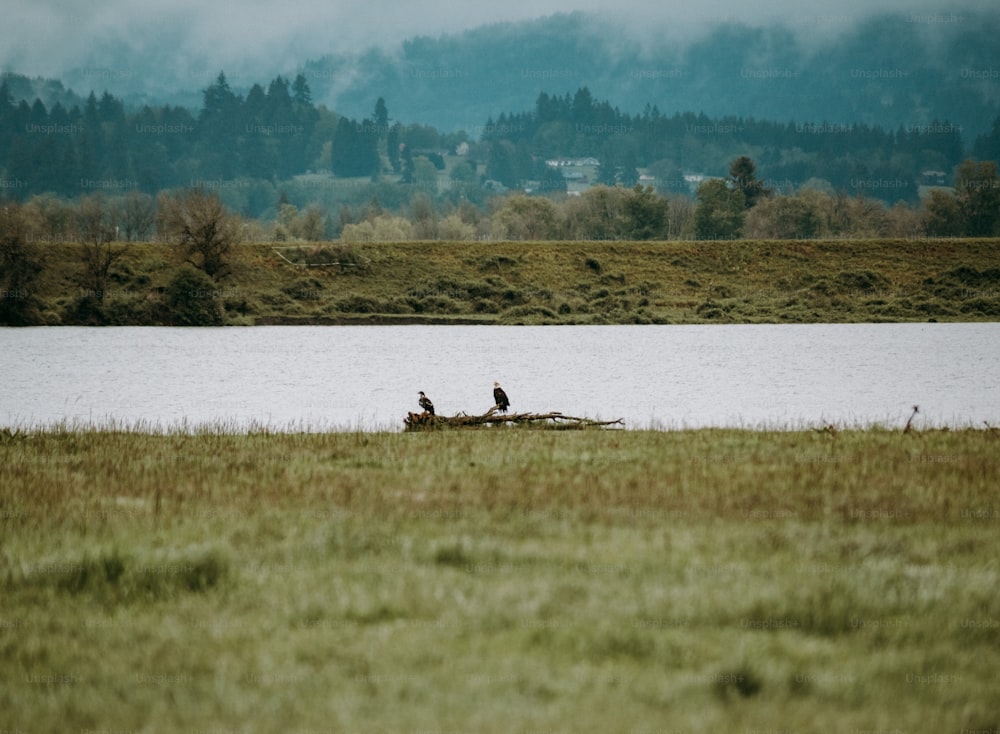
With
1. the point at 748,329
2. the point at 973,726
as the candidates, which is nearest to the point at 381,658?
the point at 973,726

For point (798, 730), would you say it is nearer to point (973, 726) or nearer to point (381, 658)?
point (973, 726)

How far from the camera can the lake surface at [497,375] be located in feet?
112

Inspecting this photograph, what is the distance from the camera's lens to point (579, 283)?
345ft

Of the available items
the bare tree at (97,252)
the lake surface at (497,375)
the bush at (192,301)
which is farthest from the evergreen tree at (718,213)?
the bush at (192,301)

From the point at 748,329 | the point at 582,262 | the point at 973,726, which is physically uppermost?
the point at 582,262

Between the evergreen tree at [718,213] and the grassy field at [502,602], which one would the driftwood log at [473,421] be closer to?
the grassy field at [502,602]

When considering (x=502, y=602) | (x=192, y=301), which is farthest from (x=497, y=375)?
(x=192, y=301)

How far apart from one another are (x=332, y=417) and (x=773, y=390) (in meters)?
18.7

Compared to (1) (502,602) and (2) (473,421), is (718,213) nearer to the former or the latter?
(2) (473,421)

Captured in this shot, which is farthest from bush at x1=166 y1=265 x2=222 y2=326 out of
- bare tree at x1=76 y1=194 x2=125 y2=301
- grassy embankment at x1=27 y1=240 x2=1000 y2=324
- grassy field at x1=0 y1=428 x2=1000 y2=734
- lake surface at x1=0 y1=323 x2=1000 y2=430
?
grassy field at x1=0 y1=428 x2=1000 y2=734

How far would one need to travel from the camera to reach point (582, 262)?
4338 inches

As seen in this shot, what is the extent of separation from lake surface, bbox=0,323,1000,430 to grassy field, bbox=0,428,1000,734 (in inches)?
475

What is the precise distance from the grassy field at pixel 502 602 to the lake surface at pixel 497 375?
39.6ft

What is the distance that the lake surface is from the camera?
3416 cm
